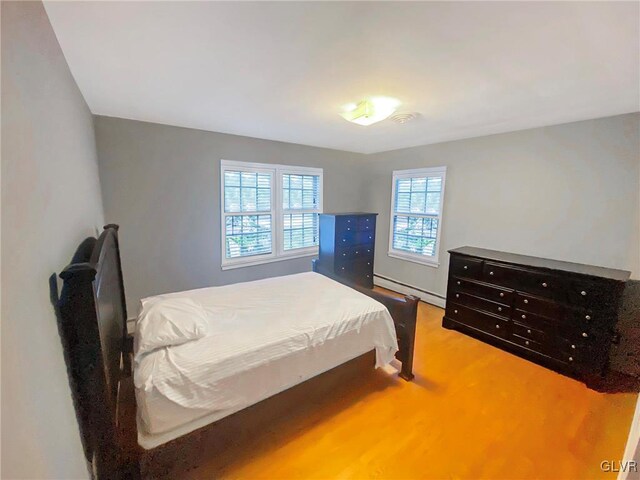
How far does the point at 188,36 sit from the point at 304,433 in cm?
236

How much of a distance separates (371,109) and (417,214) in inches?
89.3

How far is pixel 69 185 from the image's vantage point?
1.34 meters

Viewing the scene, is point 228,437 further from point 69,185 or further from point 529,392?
point 529,392

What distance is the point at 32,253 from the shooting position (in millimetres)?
811

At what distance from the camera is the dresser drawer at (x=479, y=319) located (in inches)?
105

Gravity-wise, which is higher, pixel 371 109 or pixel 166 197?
pixel 371 109

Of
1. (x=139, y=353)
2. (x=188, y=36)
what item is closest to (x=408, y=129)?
(x=188, y=36)

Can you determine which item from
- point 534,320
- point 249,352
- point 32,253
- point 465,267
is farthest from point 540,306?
point 32,253

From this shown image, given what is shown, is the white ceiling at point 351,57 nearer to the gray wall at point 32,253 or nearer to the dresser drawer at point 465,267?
the gray wall at point 32,253

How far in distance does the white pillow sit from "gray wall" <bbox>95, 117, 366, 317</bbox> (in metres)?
1.23

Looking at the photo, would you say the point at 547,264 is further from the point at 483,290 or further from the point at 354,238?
the point at 354,238

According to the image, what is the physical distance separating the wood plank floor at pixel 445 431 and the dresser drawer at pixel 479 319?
42cm

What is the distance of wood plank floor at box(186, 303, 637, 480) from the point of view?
58.0 inches

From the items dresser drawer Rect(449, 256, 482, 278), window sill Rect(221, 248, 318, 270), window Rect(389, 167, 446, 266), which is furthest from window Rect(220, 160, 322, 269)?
dresser drawer Rect(449, 256, 482, 278)
